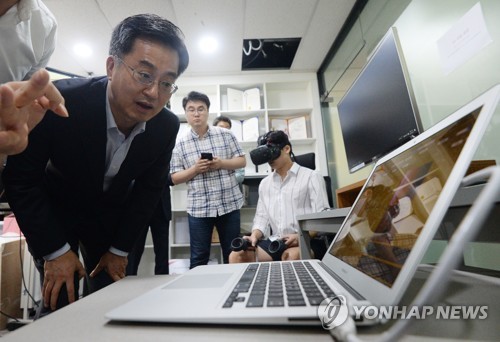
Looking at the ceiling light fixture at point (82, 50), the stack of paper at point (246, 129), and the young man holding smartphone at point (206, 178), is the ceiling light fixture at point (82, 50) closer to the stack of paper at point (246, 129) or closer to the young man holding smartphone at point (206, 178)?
the young man holding smartphone at point (206, 178)

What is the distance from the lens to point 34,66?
83 centimetres

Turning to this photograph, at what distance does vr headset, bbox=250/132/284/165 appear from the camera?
4.92ft

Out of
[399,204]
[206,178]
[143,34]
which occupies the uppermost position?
[143,34]

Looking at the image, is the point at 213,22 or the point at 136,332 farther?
the point at 213,22

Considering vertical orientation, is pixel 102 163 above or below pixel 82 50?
below

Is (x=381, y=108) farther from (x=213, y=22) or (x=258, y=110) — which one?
(x=258, y=110)

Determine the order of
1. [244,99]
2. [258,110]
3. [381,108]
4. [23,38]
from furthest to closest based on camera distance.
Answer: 1. [244,99]
2. [258,110]
3. [381,108]
4. [23,38]

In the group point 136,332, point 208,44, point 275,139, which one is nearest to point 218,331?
point 136,332

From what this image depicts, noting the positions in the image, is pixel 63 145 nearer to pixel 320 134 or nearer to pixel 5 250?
pixel 5 250

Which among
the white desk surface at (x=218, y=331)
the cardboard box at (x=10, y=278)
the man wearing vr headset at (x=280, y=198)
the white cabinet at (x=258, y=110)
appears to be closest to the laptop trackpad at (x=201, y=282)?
the white desk surface at (x=218, y=331)

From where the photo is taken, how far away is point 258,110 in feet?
9.27

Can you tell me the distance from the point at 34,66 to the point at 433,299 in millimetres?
1137

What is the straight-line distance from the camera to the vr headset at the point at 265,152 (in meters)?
1.50

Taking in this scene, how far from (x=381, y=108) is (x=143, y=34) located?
0.83m
